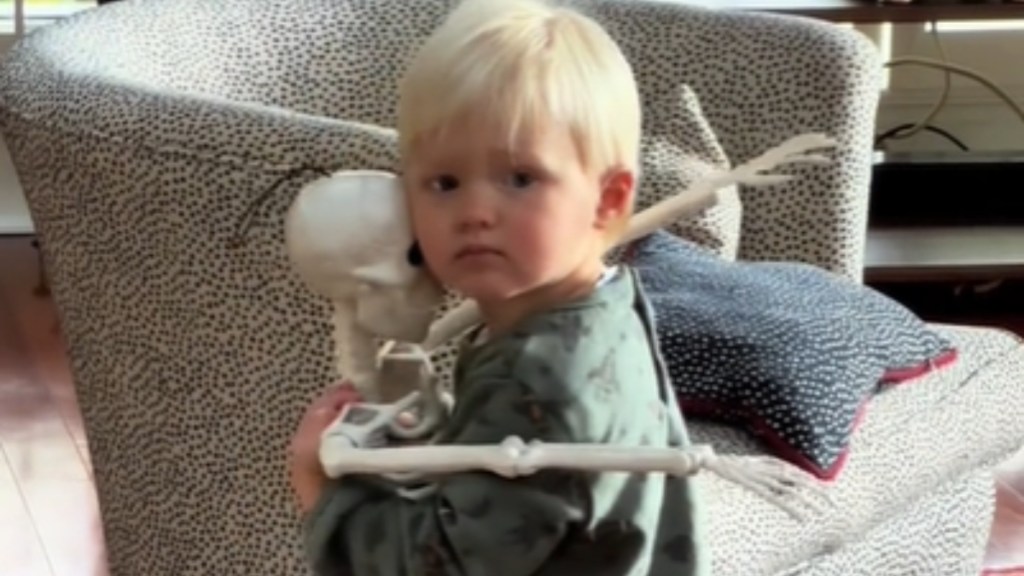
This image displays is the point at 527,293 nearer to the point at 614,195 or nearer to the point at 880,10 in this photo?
the point at 614,195

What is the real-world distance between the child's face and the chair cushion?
552 mm

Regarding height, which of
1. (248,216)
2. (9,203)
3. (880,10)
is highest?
(248,216)

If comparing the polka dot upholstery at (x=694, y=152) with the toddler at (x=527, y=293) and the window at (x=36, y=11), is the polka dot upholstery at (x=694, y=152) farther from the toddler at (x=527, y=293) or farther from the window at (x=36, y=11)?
the window at (x=36, y=11)

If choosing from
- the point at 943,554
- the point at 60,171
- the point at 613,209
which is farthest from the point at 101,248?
the point at 943,554

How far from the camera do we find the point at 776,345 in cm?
179

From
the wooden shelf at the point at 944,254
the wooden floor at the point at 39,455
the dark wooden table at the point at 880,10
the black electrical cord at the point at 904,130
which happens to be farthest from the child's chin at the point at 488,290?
the black electrical cord at the point at 904,130

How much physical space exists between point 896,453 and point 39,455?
4.36 ft

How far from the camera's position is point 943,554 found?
2.07 m

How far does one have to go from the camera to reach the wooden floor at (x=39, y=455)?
2.48 metres

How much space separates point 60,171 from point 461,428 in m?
0.74

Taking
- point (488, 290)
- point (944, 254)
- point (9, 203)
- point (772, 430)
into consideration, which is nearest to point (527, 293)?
point (488, 290)

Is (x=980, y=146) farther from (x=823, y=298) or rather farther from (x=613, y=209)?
(x=613, y=209)

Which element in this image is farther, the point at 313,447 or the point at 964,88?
the point at 964,88

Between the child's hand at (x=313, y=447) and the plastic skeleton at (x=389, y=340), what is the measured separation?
0.02 meters
